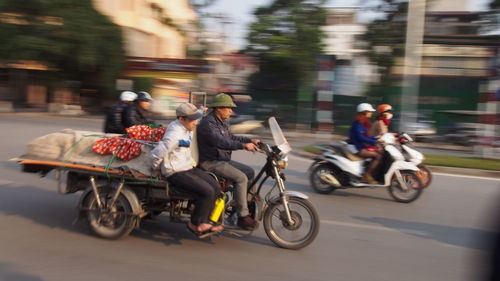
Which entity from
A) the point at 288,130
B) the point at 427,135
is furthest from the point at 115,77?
the point at 427,135

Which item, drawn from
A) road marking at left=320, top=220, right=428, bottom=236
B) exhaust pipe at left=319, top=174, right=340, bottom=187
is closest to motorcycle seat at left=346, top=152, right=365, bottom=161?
exhaust pipe at left=319, top=174, right=340, bottom=187

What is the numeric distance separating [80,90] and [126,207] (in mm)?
24194

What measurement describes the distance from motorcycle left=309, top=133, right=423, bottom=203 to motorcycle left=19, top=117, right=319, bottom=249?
3.06 metres

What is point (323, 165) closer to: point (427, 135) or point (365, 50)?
point (427, 135)

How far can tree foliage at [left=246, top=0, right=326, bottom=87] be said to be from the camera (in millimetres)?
22438

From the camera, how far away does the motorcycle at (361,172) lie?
7828mm

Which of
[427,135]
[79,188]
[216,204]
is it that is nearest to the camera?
[216,204]

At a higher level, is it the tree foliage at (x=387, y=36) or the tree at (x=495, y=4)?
the tree at (x=495, y=4)

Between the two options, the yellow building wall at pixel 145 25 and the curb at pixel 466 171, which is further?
the yellow building wall at pixel 145 25

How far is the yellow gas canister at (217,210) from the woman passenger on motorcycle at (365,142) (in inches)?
145

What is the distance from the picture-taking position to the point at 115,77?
26.5 m

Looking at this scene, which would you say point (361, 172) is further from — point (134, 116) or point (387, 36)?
point (387, 36)

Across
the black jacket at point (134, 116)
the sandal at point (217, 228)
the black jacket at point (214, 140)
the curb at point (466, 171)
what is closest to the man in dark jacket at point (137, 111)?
the black jacket at point (134, 116)

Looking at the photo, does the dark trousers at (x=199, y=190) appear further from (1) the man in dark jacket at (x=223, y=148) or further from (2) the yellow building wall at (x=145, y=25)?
(2) the yellow building wall at (x=145, y=25)
